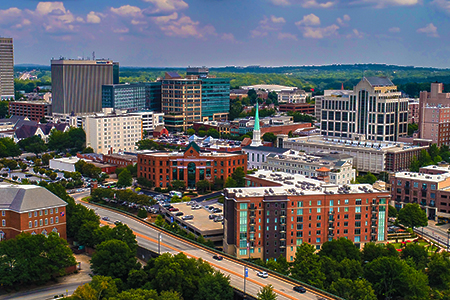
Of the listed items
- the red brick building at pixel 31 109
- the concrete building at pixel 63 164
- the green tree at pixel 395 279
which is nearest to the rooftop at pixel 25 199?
the green tree at pixel 395 279

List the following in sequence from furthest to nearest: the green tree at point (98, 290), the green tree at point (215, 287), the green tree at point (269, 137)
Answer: the green tree at point (269, 137) → the green tree at point (215, 287) → the green tree at point (98, 290)

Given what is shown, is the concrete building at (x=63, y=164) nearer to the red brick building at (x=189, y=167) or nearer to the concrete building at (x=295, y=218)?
the red brick building at (x=189, y=167)

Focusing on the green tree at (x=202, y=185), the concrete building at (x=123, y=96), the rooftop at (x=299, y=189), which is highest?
the concrete building at (x=123, y=96)

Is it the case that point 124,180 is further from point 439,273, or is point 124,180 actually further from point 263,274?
point 439,273

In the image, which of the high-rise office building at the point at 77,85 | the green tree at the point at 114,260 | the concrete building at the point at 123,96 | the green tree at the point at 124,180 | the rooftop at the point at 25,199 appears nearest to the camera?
the green tree at the point at 114,260

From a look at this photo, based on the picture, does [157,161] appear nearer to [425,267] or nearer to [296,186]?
[296,186]

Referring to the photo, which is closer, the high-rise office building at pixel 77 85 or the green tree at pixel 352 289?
the green tree at pixel 352 289

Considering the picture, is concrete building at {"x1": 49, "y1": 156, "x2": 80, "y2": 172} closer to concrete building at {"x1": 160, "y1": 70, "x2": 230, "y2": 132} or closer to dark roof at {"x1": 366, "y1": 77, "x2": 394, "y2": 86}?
concrete building at {"x1": 160, "y1": 70, "x2": 230, "y2": 132}

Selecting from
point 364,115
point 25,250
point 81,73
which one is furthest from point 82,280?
point 81,73
